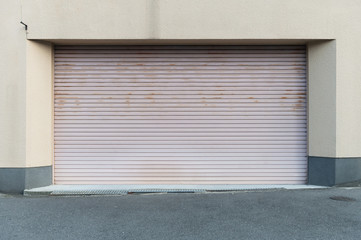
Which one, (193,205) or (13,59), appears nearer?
(193,205)

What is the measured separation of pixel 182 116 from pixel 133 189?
2.09 m

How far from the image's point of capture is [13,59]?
7586mm

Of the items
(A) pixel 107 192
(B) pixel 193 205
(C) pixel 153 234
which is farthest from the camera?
(A) pixel 107 192

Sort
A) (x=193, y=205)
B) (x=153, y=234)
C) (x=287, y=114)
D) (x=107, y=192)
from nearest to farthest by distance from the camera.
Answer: (x=153, y=234)
(x=193, y=205)
(x=107, y=192)
(x=287, y=114)

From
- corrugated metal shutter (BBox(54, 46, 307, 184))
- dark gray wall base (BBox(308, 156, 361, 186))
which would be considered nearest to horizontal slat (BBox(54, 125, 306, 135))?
corrugated metal shutter (BBox(54, 46, 307, 184))

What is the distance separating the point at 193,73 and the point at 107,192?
346 cm

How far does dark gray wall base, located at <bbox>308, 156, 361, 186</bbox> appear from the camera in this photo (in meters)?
7.61

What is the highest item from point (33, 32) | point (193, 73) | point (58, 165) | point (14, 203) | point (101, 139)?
point (33, 32)

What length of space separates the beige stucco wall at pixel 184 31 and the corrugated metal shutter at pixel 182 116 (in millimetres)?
654

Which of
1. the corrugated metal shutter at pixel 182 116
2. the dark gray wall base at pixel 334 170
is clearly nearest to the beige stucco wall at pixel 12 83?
the corrugated metal shutter at pixel 182 116

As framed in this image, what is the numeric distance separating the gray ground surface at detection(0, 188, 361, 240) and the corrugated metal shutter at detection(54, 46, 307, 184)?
3.54ft

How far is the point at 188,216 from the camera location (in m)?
5.61

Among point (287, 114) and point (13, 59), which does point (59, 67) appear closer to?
point (13, 59)

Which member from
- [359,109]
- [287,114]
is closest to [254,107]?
[287,114]
